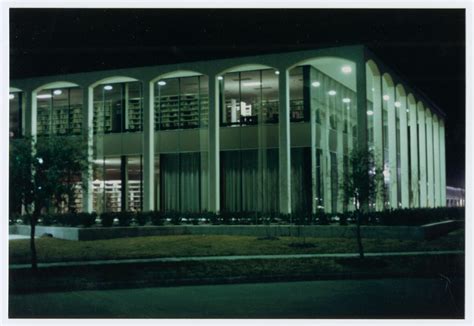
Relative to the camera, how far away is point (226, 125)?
113 ft

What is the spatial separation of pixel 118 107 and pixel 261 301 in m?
26.0

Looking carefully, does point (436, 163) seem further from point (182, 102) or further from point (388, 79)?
point (182, 102)

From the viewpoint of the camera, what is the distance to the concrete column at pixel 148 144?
1364 inches

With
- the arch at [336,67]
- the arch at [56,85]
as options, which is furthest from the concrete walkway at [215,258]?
the arch at [56,85]

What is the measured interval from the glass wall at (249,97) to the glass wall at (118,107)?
582 centimetres

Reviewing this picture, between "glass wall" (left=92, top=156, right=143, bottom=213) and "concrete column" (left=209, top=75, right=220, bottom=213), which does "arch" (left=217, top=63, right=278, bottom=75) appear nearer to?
"concrete column" (left=209, top=75, right=220, bottom=213)

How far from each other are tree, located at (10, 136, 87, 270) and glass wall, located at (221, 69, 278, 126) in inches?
652

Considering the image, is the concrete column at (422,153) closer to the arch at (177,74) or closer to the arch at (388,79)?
the arch at (388,79)

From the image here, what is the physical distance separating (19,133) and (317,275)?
2862 cm

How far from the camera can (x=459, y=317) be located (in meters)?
12.2

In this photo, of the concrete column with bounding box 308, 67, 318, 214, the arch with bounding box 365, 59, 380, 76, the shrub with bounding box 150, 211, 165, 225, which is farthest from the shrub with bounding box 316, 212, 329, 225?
the arch with bounding box 365, 59, 380, 76

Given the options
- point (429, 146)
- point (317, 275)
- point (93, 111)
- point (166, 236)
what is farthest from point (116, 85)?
point (429, 146)

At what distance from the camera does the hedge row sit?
26.0m
